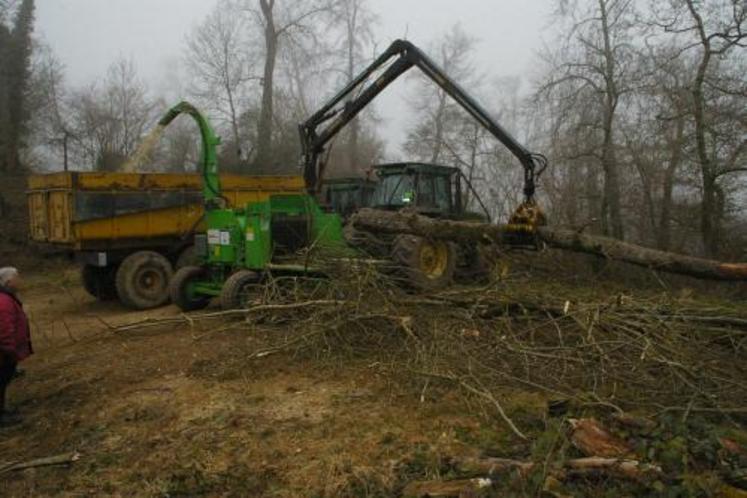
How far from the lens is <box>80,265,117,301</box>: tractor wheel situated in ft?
38.6

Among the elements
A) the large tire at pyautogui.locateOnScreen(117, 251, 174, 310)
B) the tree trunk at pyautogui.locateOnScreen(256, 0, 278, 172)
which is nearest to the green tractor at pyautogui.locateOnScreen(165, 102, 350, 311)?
the large tire at pyautogui.locateOnScreen(117, 251, 174, 310)

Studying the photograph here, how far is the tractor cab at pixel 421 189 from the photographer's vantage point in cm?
1012

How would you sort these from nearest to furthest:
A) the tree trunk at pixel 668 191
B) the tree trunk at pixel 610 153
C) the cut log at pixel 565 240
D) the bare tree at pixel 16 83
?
the cut log at pixel 565 240 < the tree trunk at pixel 668 191 < the tree trunk at pixel 610 153 < the bare tree at pixel 16 83

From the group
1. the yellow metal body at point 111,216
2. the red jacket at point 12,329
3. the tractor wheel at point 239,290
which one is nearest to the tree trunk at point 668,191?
the yellow metal body at point 111,216

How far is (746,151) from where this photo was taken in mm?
12336

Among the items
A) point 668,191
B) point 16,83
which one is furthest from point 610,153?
point 16,83

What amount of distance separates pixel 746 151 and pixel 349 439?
1099cm

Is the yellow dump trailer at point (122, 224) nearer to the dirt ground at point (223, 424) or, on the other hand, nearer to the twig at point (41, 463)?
the dirt ground at point (223, 424)

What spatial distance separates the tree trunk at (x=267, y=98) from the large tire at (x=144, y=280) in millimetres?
12657

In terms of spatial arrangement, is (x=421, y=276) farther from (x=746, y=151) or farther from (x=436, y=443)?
(x=746, y=151)

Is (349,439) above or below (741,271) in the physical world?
below

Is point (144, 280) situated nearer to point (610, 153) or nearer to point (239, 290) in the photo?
point (239, 290)

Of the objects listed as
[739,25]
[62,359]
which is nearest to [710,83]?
[739,25]

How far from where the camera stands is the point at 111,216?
1096 cm
